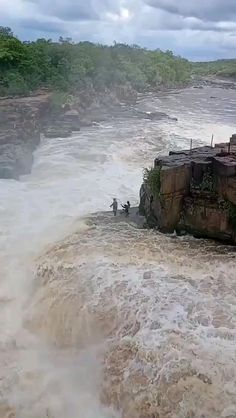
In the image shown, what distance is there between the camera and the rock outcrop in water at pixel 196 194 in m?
15.4

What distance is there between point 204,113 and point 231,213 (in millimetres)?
30648

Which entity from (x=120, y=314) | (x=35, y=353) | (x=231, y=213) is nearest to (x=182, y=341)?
(x=120, y=314)

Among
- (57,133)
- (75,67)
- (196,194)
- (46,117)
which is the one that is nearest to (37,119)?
(57,133)

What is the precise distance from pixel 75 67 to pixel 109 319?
40.5 metres

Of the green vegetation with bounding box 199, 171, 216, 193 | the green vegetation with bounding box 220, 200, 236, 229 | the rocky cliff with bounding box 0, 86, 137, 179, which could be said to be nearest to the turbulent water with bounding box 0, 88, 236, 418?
the green vegetation with bounding box 220, 200, 236, 229

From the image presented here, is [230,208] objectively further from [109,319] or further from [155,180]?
[109,319]

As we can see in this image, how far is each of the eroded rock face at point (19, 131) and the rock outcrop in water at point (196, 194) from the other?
9.19 meters

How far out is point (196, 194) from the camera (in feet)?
52.6

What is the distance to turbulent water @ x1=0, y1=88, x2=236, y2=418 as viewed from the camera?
33.6ft

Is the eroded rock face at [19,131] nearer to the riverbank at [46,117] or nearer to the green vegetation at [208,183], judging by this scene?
the riverbank at [46,117]

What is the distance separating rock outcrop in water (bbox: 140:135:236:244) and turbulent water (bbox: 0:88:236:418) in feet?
2.04

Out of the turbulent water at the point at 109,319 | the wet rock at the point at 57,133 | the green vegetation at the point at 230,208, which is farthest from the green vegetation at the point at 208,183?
the wet rock at the point at 57,133

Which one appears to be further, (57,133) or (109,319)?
(57,133)

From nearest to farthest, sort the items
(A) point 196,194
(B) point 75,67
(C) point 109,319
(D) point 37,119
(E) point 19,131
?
(C) point 109,319, (A) point 196,194, (E) point 19,131, (D) point 37,119, (B) point 75,67
